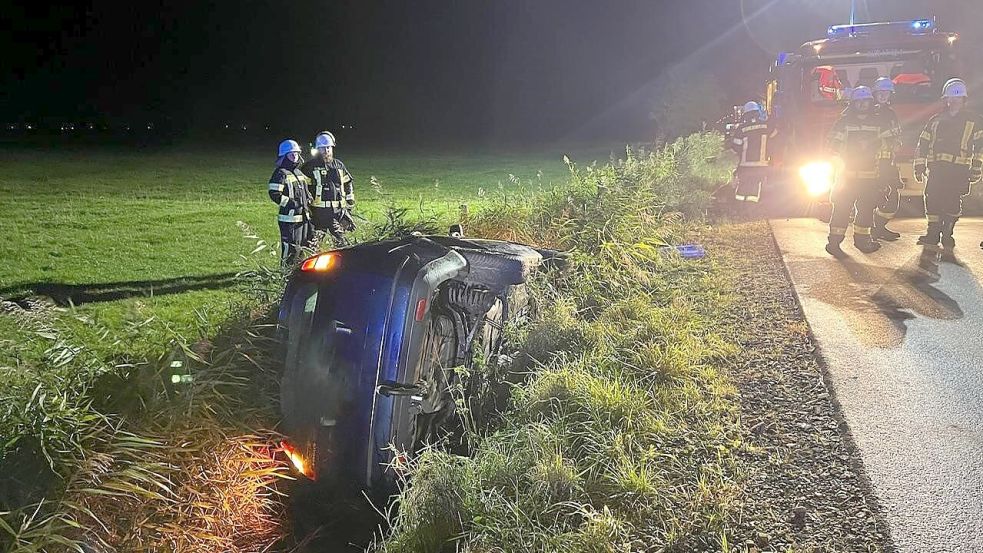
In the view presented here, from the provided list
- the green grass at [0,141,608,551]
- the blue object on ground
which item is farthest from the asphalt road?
the green grass at [0,141,608,551]

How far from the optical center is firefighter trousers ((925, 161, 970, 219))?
753 cm

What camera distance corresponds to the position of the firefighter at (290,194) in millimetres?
7387

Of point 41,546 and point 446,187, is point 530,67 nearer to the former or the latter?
point 446,187

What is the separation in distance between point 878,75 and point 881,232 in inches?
167

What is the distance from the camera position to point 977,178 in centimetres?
778

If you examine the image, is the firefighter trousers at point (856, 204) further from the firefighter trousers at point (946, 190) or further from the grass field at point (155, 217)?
the grass field at point (155, 217)

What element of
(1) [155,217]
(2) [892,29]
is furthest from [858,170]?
(1) [155,217]

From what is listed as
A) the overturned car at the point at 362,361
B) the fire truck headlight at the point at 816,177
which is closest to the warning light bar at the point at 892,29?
the fire truck headlight at the point at 816,177

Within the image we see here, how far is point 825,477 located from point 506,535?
58.8 inches

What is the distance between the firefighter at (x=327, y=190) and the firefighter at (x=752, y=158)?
648 centimetres

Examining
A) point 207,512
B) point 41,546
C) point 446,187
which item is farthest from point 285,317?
point 446,187

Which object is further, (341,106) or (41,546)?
(341,106)

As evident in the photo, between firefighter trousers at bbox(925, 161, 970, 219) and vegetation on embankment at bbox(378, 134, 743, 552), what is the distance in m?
3.07

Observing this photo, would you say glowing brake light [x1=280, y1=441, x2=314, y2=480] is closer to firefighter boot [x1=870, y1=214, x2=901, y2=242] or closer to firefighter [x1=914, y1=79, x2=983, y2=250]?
firefighter [x1=914, y1=79, x2=983, y2=250]
